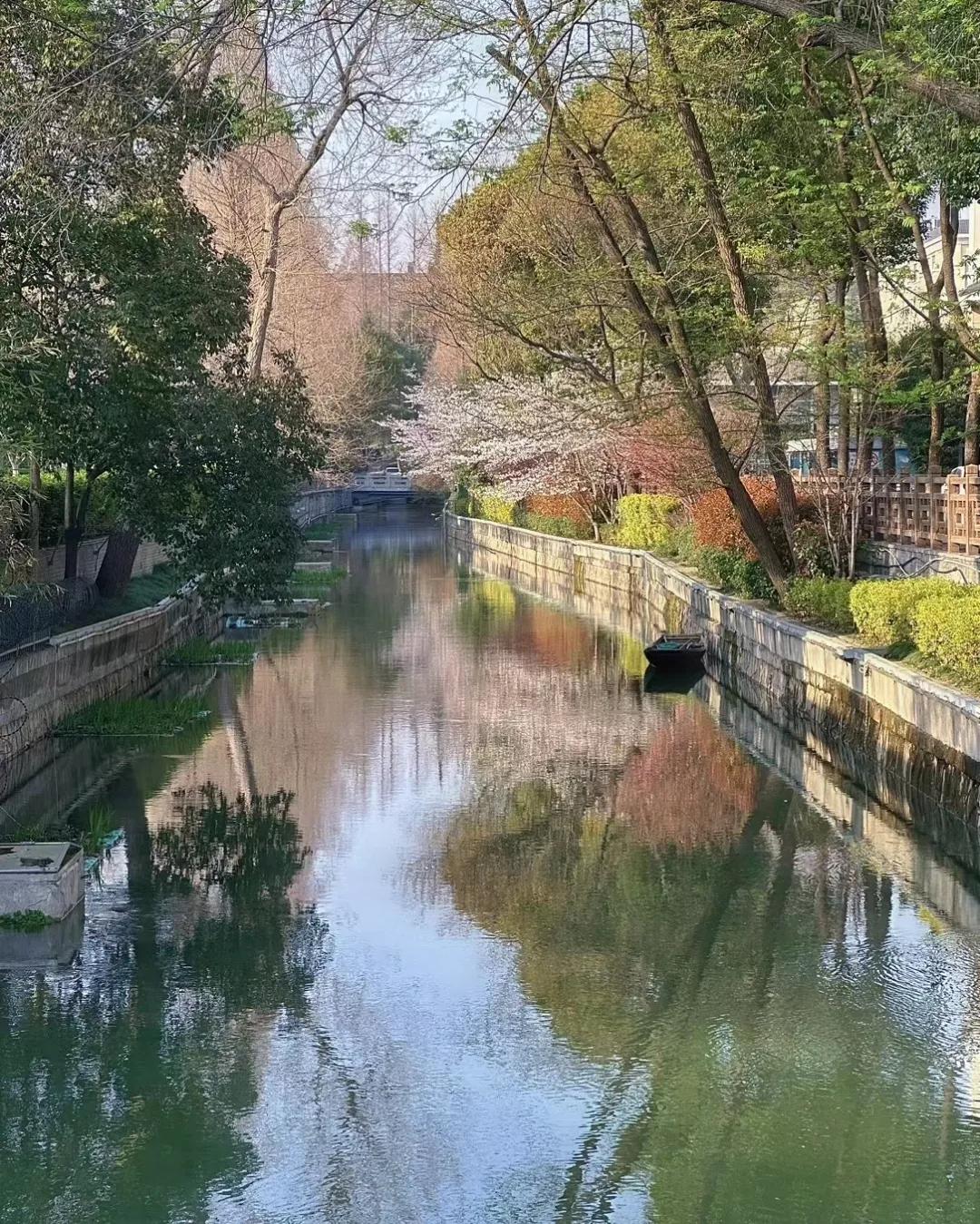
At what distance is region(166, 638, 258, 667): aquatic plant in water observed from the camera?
28.2m

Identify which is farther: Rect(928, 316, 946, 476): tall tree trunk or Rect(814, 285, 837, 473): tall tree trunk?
Rect(814, 285, 837, 473): tall tree trunk

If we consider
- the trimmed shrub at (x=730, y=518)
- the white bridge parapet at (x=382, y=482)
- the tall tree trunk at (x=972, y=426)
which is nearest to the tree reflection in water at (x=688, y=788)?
the tall tree trunk at (x=972, y=426)

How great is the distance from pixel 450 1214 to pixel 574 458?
128ft

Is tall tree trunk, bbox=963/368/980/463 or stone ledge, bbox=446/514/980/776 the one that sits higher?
tall tree trunk, bbox=963/368/980/463

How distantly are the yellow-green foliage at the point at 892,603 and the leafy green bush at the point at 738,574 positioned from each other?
6580 millimetres

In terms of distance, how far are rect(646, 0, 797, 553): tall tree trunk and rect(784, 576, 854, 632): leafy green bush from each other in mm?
1740

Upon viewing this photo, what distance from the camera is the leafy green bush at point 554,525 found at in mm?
49469

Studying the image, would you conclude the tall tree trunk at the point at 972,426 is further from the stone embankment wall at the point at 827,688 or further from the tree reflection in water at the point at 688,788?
the tree reflection in water at the point at 688,788

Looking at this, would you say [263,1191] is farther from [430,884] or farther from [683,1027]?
[430,884]

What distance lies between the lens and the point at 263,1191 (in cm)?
783

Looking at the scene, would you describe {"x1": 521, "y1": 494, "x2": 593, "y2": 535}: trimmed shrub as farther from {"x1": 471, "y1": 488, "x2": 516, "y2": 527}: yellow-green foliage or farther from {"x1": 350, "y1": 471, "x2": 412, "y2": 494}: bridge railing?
{"x1": 350, "y1": 471, "x2": 412, "y2": 494}: bridge railing

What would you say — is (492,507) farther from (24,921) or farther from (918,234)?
(24,921)

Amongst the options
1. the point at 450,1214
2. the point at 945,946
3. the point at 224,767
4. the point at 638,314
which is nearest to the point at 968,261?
the point at 638,314

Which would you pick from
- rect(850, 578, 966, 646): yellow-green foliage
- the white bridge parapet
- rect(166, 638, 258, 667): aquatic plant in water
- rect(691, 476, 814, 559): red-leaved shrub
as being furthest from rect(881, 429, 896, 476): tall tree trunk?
the white bridge parapet
